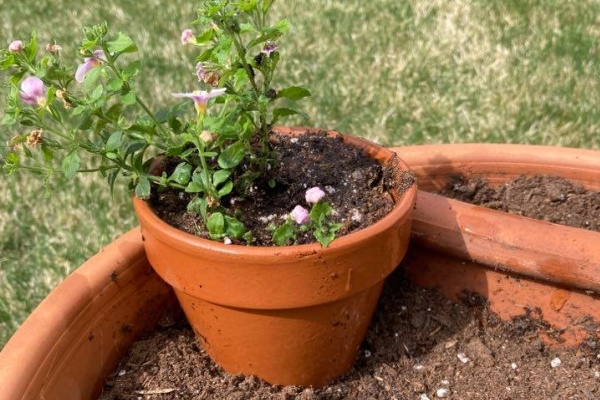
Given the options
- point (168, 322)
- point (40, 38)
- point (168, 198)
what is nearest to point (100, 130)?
point (168, 198)

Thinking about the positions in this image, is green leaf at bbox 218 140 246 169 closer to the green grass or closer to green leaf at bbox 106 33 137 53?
green leaf at bbox 106 33 137 53

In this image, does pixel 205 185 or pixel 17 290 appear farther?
pixel 17 290

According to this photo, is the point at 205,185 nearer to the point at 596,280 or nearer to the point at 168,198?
the point at 168,198

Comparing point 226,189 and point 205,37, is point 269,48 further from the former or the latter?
point 226,189

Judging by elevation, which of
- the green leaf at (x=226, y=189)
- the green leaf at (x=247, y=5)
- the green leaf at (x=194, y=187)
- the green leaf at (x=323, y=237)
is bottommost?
the green leaf at (x=323, y=237)

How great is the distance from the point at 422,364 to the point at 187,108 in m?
0.74

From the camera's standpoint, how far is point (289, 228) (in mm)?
1342

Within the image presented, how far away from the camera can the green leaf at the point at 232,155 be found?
1368 millimetres

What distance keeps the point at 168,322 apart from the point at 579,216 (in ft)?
3.32

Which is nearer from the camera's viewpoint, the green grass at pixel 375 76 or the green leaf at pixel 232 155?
the green leaf at pixel 232 155

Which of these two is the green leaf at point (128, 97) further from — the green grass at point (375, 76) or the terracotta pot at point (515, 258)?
the green grass at point (375, 76)

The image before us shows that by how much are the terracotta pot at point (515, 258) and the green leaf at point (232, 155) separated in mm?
496

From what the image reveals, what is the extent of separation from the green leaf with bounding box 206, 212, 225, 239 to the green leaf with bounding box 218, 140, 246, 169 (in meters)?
0.10

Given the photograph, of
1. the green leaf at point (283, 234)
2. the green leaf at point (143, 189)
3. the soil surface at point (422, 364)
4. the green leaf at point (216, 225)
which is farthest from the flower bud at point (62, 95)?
the soil surface at point (422, 364)
